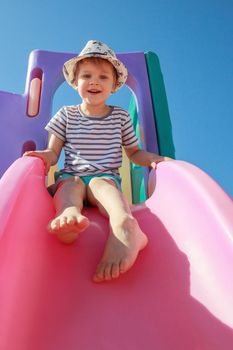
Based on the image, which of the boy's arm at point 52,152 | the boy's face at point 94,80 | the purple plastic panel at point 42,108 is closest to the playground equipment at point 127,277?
the boy's arm at point 52,152

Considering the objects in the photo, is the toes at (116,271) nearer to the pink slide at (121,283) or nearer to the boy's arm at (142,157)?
the pink slide at (121,283)

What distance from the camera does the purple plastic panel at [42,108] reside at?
2.35 metres

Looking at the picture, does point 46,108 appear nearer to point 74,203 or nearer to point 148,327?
point 74,203

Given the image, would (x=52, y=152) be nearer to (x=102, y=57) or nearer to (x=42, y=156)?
(x=42, y=156)

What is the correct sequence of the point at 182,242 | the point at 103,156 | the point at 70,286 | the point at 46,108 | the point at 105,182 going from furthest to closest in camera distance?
the point at 46,108 < the point at 103,156 < the point at 105,182 < the point at 182,242 < the point at 70,286

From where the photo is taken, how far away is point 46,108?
2480mm

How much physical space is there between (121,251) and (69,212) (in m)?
0.22

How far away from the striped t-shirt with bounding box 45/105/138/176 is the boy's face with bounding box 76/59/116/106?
12 centimetres

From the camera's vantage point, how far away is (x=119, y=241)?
120 cm

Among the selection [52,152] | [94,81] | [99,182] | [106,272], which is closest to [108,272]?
[106,272]

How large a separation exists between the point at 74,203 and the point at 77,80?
90 cm

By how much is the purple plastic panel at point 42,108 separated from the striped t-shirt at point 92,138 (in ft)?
0.99

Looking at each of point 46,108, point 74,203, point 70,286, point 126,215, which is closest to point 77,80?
point 46,108

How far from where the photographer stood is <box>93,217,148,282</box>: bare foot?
1.13m
